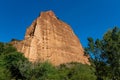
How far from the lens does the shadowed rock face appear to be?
3132 inches

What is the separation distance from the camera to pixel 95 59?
3228cm

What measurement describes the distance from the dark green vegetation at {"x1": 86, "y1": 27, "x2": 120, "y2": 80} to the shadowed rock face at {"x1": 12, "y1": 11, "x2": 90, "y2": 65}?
144ft

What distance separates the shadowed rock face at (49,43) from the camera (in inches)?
3132

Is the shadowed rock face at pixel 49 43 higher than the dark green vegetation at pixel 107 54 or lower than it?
higher

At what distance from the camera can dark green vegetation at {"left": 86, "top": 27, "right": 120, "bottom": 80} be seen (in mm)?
30980

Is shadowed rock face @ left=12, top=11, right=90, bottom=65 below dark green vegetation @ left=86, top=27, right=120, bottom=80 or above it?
above

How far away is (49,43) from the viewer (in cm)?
8238

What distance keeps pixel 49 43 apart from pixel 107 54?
168 ft

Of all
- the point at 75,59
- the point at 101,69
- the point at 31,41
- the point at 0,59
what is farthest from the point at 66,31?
the point at 101,69

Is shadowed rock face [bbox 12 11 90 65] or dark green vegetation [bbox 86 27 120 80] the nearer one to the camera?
dark green vegetation [bbox 86 27 120 80]

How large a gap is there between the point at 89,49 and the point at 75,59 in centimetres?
5555

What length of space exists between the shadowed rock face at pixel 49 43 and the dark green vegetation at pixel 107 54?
44.0 metres

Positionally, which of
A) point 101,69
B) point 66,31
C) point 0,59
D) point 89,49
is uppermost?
point 66,31

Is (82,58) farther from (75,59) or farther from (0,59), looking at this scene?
(0,59)
